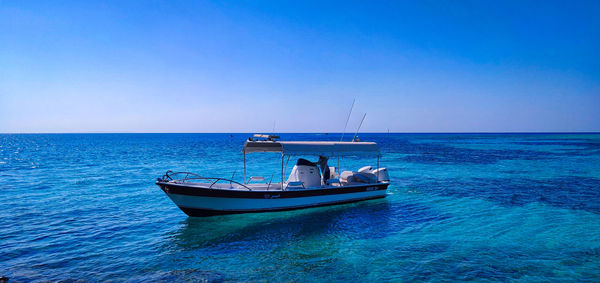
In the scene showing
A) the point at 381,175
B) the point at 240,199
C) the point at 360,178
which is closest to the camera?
the point at 240,199

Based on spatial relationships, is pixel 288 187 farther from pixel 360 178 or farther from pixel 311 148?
pixel 360 178

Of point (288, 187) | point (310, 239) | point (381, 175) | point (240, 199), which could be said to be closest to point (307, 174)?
point (288, 187)

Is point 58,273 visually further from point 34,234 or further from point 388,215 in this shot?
point 388,215

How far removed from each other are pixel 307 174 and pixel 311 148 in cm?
151

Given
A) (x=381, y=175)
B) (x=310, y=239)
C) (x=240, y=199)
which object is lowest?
(x=310, y=239)

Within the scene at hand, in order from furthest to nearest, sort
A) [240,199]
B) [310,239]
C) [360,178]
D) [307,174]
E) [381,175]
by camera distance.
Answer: [381,175] < [360,178] < [307,174] < [240,199] < [310,239]

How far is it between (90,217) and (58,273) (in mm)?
6930

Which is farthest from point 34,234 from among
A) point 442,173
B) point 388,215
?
point 442,173

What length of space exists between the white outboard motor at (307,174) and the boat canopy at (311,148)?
78 cm

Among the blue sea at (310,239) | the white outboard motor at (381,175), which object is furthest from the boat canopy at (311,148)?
the blue sea at (310,239)

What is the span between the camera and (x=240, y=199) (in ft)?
50.4

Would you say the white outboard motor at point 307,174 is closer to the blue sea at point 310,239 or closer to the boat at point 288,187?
the boat at point 288,187

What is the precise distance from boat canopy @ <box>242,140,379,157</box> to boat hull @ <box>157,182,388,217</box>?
215 cm

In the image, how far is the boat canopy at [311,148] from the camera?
16.3 m
